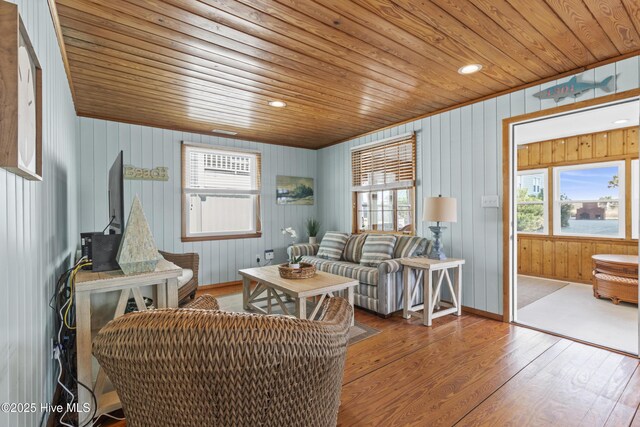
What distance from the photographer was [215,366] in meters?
0.81

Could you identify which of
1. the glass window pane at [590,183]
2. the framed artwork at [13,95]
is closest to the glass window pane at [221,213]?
the framed artwork at [13,95]

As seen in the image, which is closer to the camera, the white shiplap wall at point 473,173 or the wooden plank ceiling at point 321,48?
the wooden plank ceiling at point 321,48

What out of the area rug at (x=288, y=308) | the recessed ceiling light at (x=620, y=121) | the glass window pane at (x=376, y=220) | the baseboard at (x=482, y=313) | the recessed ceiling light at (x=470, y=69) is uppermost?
the recessed ceiling light at (x=470, y=69)

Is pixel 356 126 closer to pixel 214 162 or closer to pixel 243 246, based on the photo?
pixel 214 162

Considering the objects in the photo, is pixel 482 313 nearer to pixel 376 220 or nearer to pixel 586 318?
pixel 586 318

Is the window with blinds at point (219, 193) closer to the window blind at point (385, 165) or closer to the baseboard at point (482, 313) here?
the window blind at point (385, 165)

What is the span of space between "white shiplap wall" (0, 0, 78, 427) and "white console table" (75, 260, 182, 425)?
14 centimetres

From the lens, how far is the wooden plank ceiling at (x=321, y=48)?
1781 millimetres

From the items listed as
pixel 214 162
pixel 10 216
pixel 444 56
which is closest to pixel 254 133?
pixel 214 162

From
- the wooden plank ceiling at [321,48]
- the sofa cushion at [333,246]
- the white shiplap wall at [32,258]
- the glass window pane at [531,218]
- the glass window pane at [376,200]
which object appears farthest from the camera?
the glass window pane at [531,218]

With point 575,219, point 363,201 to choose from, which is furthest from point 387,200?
point 575,219

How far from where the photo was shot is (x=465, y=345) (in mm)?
2572

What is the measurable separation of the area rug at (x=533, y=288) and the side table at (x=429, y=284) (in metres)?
0.89

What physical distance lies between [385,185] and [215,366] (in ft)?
12.6
